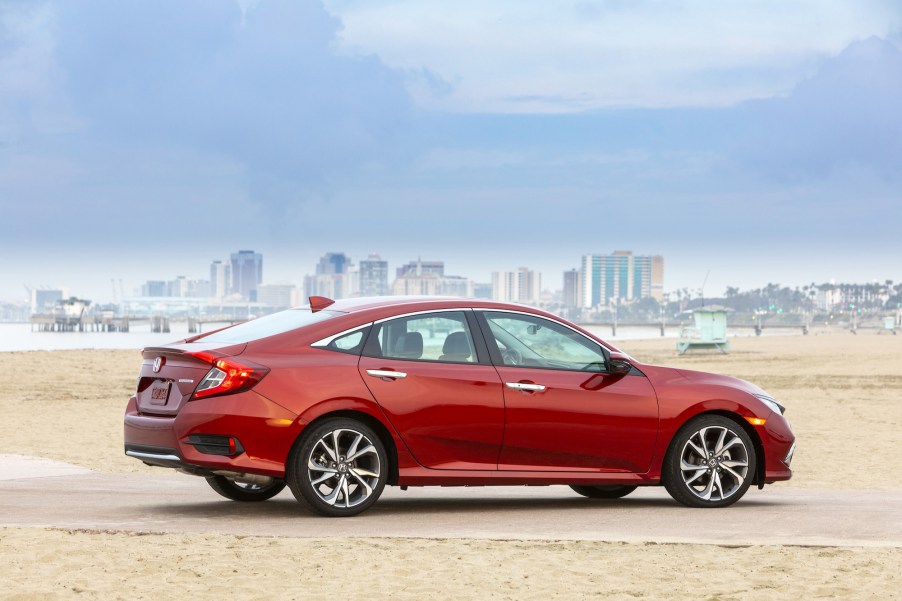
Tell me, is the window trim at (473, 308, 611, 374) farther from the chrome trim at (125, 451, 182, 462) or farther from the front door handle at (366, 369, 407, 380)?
the chrome trim at (125, 451, 182, 462)

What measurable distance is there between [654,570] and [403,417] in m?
2.46

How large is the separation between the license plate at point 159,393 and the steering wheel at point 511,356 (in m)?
2.35

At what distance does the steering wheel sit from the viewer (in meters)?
9.97

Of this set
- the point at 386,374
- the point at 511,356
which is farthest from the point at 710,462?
the point at 386,374

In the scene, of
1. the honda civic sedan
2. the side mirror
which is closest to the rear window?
the honda civic sedan

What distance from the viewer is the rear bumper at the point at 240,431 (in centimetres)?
905

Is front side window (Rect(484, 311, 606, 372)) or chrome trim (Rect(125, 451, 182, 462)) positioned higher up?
front side window (Rect(484, 311, 606, 372))

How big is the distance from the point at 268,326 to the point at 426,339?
1.11 meters

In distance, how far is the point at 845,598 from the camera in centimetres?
686

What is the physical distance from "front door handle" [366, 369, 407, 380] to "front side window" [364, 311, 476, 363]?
0.14m

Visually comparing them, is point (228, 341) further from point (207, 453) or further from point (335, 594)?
point (335, 594)

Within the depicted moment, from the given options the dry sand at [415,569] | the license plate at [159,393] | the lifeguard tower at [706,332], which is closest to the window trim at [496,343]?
the dry sand at [415,569]

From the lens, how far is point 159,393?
9.48 meters

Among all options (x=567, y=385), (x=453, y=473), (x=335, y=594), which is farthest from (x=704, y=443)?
(x=335, y=594)
